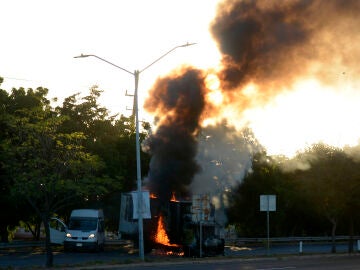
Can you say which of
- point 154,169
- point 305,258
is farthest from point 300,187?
point 154,169

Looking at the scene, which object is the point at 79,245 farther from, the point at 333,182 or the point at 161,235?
the point at 333,182

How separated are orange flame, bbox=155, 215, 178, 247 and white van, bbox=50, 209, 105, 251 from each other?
15.4 feet

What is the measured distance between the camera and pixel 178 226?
30.6 meters

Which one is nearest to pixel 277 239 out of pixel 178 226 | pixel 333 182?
pixel 333 182

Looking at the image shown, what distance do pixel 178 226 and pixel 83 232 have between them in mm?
7369

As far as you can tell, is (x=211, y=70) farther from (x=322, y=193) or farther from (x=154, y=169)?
(x=322, y=193)

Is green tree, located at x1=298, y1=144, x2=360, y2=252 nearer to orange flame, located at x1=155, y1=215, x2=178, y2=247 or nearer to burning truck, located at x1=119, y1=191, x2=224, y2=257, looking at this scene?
burning truck, located at x1=119, y1=191, x2=224, y2=257

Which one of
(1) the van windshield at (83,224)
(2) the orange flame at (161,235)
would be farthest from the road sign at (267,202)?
(1) the van windshield at (83,224)

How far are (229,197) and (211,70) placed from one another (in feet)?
46.7

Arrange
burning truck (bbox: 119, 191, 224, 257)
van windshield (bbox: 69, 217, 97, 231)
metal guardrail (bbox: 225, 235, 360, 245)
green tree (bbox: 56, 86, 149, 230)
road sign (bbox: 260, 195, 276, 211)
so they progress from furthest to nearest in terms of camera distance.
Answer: metal guardrail (bbox: 225, 235, 360, 245) → green tree (bbox: 56, 86, 149, 230) → van windshield (bbox: 69, 217, 97, 231) → road sign (bbox: 260, 195, 276, 211) → burning truck (bbox: 119, 191, 224, 257)

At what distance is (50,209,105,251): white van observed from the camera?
3497 centimetres

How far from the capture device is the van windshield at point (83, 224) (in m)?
35.5

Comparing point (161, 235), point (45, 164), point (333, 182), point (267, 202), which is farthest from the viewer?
point (333, 182)

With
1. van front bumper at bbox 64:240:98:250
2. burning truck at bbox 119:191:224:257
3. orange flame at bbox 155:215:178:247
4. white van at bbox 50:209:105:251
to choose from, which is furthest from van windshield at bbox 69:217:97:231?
orange flame at bbox 155:215:178:247
